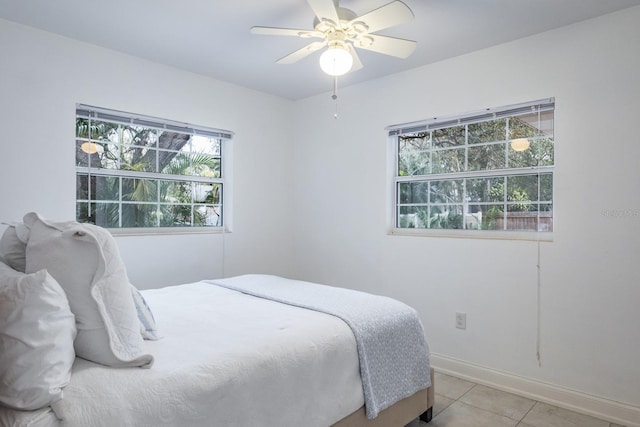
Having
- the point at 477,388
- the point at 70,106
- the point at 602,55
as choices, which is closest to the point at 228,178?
the point at 70,106

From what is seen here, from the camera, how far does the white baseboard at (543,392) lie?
221 cm

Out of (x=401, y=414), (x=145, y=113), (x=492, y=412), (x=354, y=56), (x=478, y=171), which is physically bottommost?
(x=492, y=412)

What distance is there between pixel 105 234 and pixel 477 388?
2494mm

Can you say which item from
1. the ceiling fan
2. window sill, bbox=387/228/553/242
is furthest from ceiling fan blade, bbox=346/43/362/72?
window sill, bbox=387/228/553/242

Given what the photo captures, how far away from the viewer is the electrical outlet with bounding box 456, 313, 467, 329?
2.85 meters

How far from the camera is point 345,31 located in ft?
6.57

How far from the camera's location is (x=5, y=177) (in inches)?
93.8

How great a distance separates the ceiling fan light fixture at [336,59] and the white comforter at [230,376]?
1255 mm

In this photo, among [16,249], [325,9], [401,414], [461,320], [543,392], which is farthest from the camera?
[461,320]

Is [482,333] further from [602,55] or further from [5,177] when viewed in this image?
[5,177]

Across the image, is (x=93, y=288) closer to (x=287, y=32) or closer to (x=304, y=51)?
(x=287, y=32)

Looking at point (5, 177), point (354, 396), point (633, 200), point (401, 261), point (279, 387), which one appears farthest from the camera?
point (401, 261)

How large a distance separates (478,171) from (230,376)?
232cm

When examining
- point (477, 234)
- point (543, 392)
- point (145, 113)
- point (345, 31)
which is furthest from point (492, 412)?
point (145, 113)
